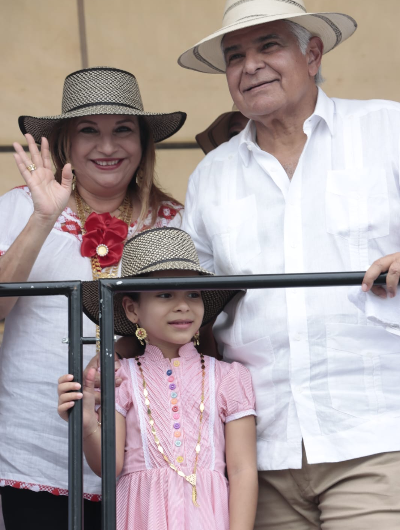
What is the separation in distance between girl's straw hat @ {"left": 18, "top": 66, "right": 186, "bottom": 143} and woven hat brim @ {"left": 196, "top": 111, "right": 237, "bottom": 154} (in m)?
0.48

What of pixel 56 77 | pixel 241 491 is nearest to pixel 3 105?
pixel 56 77

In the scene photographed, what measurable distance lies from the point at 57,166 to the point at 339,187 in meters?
1.05

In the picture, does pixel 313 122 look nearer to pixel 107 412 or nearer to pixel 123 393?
pixel 123 393

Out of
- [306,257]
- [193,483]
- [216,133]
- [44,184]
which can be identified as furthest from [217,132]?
[193,483]

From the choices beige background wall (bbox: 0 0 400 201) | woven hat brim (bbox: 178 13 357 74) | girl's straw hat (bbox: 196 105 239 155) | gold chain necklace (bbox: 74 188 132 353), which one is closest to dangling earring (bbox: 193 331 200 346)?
gold chain necklace (bbox: 74 188 132 353)

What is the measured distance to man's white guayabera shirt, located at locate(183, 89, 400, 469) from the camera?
2.57 meters

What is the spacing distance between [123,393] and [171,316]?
0.86 feet

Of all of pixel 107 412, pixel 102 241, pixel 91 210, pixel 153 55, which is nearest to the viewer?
pixel 107 412

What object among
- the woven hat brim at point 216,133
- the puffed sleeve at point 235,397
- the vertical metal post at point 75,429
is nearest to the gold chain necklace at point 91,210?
the puffed sleeve at point 235,397

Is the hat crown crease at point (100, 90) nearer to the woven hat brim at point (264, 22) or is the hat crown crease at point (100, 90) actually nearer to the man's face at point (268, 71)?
the woven hat brim at point (264, 22)

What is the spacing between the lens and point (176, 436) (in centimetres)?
260

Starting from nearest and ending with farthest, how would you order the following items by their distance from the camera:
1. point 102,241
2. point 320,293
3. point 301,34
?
point 320,293, point 301,34, point 102,241

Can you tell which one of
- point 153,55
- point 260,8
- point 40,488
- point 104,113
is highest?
point 153,55

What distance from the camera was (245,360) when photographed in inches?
108
